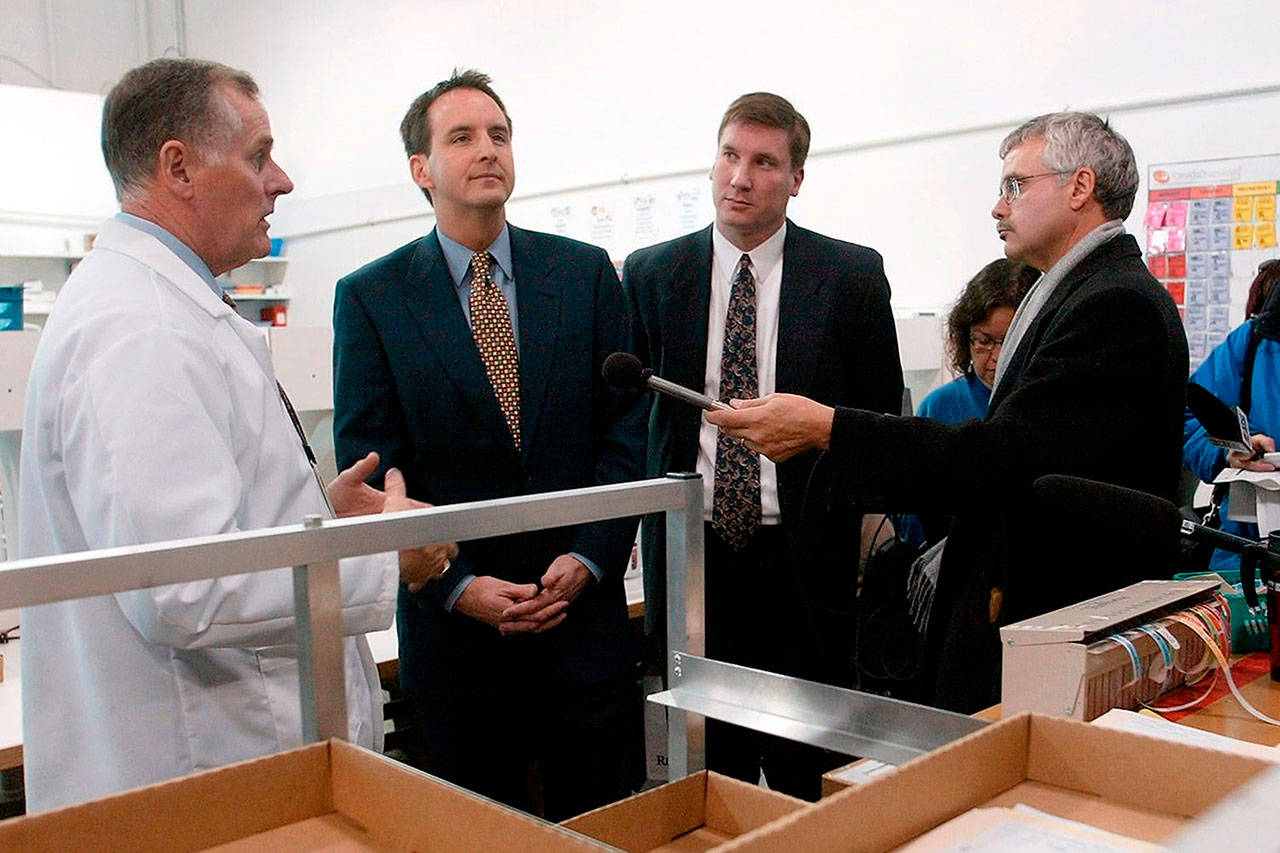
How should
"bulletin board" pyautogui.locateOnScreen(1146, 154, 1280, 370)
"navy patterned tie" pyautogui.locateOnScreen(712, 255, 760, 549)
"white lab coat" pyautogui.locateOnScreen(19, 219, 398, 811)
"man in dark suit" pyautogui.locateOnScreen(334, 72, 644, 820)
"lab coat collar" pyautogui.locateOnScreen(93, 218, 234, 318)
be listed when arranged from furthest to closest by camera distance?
"bulletin board" pyautogui.locateOnScreen(1146, 154, 1280, 370) → "navy patterned tie" pyautogui.locateOnScreen(712, 255, 760, 549) → "man in dark suit" pyautogui.locateOnScreen(334, 72, 644, 820) → "lab coat collar" pyautogui.locateOnScreen(93, 218, 234, 318) → "white lab coat" pyautogui.locateOnScreen(19, 219, 398, 811)

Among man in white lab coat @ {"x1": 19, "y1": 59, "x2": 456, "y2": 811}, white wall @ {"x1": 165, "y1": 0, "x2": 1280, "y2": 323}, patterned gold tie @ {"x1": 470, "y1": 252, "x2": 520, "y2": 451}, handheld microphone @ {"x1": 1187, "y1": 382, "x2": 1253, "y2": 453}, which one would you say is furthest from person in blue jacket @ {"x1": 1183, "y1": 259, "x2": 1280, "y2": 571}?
man in white lab coat @ {"x1": 19, "y1": 59, "x2": 456, "y2": 811}

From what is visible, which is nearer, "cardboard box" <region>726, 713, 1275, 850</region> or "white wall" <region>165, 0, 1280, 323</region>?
"cardboard box" <region>726, 713, 1275, 850</region>

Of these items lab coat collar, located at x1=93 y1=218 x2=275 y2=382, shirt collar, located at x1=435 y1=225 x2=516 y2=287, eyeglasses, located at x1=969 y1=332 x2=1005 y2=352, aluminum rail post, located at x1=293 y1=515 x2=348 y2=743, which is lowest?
aluminum rail post, located at x1=293 y1=515 x2=348 y2=743

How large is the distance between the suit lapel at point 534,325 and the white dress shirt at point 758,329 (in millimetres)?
406

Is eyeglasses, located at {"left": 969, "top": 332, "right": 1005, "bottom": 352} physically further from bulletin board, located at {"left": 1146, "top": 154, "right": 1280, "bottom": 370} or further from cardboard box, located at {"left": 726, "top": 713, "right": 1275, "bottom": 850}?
cardboard box, located at {"left": 726, "top": 713, "right": 1275, "bottom": 850}

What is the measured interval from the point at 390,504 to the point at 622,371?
0.39m

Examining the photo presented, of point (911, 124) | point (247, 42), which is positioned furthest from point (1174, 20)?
point (247, 42)

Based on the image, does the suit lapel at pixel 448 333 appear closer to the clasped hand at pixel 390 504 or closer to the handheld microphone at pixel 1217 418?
the clasped hand at pixel 390 504

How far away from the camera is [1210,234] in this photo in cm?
385

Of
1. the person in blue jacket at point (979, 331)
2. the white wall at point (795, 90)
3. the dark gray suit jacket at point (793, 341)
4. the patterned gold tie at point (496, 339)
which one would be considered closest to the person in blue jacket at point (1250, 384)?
the person in blue jacket at point (979, 331)

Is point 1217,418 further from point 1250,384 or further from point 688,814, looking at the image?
point 688,814

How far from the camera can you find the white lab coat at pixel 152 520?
1085mm

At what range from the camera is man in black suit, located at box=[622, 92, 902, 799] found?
7.09ft

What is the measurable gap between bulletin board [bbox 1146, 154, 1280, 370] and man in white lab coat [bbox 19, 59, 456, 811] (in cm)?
324
